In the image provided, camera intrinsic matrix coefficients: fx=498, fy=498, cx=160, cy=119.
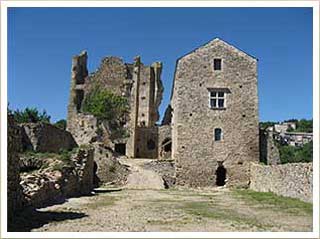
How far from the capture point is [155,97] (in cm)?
5438

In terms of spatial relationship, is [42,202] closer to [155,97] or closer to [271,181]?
[271,181]

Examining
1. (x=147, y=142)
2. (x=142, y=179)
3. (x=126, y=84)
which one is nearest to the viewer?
(x=142, y=179)

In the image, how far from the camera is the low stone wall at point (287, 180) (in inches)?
701

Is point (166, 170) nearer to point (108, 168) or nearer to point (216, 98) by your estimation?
point (108, 168)

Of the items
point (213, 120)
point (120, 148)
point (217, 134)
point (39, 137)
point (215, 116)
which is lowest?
point (120, 148)

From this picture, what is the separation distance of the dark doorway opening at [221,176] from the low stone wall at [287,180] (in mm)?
2567

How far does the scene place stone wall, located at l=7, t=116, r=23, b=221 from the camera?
12.2 m

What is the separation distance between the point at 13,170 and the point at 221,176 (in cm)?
1955

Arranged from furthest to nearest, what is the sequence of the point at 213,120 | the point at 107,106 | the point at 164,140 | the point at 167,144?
the point at 107,106, the point at 164,140, the point at 167,144, the point at 213,120

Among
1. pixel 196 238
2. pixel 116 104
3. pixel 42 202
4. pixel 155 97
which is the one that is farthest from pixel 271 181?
pixel 155 97

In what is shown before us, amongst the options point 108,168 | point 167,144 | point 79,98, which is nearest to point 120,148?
point 167,144

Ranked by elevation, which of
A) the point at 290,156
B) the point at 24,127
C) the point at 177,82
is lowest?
the point at 290,156

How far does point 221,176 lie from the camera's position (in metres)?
30.6

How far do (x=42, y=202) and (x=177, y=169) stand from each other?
15058mm
